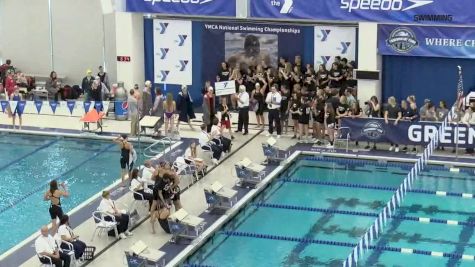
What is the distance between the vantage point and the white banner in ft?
90.0

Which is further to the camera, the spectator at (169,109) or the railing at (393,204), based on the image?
the spectator at (169,109)

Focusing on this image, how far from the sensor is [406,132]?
25.0m

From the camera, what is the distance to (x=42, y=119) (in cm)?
2939

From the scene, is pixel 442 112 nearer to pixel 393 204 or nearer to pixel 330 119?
pixel 330 119

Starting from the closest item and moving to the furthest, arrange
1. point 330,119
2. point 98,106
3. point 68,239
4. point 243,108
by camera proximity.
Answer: point 68,239 < point 330,119 < point 243,108 < point 98,106

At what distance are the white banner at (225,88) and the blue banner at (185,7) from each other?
200 centimetres

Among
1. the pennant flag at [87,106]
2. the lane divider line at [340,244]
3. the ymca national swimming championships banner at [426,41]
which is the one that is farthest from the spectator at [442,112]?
the pennant flag at [87,106]

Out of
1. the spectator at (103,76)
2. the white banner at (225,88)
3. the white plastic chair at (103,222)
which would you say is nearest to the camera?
the white plastic chair at (103,222)

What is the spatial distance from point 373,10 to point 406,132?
354 cm

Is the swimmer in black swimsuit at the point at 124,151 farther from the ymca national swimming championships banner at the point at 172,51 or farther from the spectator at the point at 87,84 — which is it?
the ymca national swimming championships banner at the point at 172,51

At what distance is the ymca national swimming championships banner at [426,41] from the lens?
25766 mm

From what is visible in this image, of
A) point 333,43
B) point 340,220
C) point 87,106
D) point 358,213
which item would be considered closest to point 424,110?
point 333,43

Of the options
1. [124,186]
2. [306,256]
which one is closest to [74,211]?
[124,186]

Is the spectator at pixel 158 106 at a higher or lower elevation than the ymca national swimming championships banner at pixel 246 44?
lower
